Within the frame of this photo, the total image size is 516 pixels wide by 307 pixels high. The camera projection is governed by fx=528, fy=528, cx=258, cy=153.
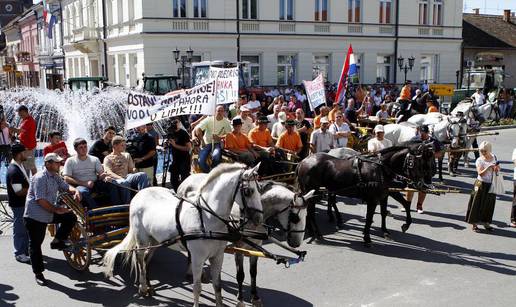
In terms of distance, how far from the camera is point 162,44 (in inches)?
1156

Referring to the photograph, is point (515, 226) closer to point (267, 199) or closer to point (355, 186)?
point (355, 186)

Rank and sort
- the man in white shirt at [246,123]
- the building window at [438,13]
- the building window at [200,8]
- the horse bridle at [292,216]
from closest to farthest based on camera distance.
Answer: the horse bridle at [292,216] → the man in white shirt at [246,123] → the building window at [200,8] → the building window at [438,13]

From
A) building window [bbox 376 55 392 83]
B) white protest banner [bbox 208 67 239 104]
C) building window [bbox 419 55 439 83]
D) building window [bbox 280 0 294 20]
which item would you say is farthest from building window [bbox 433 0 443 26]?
white protest banner [bbox 208 67 239 104]

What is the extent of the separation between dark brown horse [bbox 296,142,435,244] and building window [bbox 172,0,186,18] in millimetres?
22587

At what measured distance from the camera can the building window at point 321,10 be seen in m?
34.0

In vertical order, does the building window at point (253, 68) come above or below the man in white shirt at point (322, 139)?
above

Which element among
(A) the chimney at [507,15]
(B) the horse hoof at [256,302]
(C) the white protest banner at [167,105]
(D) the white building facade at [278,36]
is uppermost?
(A) the chimney at [507,15]

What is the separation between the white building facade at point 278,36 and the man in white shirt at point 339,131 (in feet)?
60.8

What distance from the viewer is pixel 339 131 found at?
12461 mm

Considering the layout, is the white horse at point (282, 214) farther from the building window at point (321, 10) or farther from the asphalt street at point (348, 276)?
the building window at point (321, 10)

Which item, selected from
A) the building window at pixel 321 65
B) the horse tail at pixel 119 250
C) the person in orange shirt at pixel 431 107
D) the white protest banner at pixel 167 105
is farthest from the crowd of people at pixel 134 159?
the building window at pixel 321 65

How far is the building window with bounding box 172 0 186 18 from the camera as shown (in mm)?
29875

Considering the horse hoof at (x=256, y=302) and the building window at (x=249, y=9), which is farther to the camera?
the building window at (x=249, y=9)

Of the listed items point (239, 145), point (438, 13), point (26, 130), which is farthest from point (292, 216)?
point (438, 13)
